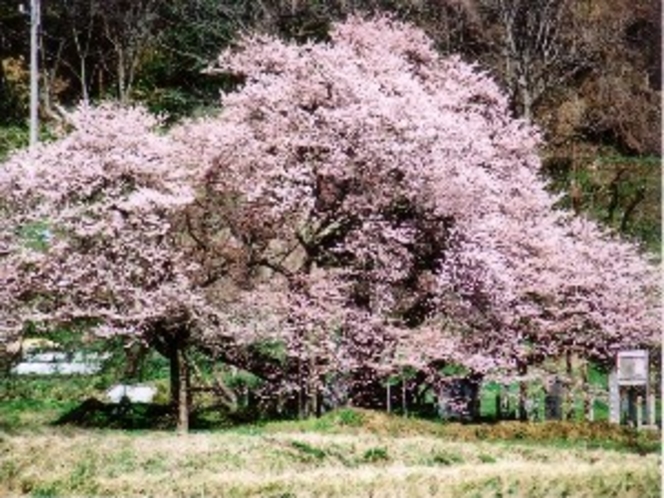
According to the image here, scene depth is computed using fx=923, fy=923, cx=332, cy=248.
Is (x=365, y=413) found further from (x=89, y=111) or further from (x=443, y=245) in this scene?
(x=89, y=111)

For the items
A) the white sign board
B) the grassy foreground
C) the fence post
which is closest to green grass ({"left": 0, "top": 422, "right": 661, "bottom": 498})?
the grassy foreground

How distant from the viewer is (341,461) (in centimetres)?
1475

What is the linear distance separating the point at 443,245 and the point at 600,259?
13.9 feet

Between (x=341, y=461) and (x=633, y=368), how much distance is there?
654 cm

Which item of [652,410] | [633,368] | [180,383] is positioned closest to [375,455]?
[180,383]

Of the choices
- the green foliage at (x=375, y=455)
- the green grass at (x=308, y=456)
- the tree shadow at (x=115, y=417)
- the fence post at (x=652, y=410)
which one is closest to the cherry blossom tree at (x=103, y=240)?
the tree shadow at (x=115, y=417)

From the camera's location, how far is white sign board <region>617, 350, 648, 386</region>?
17.7 meters

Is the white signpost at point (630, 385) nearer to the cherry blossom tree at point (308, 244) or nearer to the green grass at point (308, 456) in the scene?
the green grass at point (308, 456)

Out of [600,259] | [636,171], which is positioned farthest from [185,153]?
[636,171]

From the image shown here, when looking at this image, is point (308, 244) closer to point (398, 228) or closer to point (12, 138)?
point (398, 228)

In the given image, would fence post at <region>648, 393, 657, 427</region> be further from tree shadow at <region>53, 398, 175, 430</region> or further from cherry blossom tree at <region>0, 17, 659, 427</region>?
tree shadow at <region>53, 398, 175, 430</region>

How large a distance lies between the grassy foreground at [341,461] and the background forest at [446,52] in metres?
21.5

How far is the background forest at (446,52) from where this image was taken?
38.9m

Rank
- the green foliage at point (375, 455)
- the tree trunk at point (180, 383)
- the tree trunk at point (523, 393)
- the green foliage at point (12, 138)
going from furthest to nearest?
the green foliage at point (12, 138) → the tree trunk at point (523, 393) → the tree trunk at point (180, 383) → the green foliage at point (375, 455)
